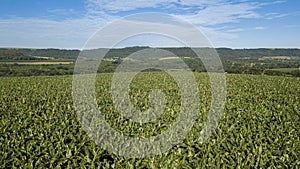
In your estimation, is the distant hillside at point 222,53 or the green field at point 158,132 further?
the distant hillside at point 222,53

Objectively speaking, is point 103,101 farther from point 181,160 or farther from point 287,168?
point 287,168

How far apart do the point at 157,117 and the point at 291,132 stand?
5.38 metres

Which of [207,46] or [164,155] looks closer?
[164,155]

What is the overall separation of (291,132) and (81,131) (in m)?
→ 6.90

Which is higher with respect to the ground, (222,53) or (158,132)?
(222,53)

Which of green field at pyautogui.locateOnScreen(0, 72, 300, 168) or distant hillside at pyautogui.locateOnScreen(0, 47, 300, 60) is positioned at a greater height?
distant hillside at pyautogui.locateOnScreen(0, 47, 300, 60)

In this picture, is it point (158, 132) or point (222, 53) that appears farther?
point (222, 53)

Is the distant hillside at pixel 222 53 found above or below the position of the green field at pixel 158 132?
above

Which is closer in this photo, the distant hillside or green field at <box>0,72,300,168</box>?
green field at <box>0,72,300,168</box>

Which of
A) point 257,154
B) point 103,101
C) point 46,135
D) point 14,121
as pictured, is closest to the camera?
point 257,154

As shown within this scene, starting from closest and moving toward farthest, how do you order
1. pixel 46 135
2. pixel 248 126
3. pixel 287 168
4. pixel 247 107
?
pixel 287 168, pixel 46 135, pixel 248 126, pixel 247 107

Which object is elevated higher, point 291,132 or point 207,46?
point 207,46

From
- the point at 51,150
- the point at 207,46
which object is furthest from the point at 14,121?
the point at 207,46

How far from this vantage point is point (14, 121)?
40.3 ft
